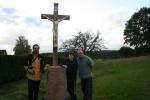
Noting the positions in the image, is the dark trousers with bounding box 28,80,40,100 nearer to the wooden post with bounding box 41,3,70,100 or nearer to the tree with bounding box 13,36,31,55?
the wooden post with bounding box 41,3,70,100

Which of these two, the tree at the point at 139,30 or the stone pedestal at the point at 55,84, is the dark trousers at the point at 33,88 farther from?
the tree at the point at 139,30

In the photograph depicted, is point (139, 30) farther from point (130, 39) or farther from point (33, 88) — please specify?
point (33, 88)

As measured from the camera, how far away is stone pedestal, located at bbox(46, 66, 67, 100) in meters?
16.1

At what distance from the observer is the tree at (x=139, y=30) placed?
90.7 m

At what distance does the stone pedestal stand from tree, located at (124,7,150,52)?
7317 cm

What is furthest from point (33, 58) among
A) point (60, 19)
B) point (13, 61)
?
point (13, 61)

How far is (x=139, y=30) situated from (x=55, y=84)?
7763cm

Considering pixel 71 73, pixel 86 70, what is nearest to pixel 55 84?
pixel 86 70

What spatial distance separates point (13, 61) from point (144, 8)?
6573cm

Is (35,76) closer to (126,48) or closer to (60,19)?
(60,19)

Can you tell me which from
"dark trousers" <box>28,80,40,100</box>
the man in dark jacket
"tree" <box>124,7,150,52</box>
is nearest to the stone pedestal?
"dark trousers" <box>28,80,40,100</box>

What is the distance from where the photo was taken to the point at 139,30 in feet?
304

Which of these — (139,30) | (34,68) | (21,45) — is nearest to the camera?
(34,68)

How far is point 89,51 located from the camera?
89.3m
